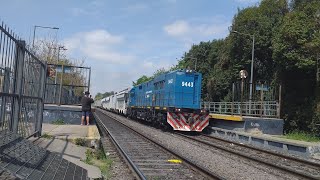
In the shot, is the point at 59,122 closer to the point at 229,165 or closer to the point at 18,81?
the point at 229,165

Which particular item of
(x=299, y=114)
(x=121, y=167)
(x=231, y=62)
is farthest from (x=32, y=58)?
(x=231, y=62)

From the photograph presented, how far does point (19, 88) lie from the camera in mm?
8688

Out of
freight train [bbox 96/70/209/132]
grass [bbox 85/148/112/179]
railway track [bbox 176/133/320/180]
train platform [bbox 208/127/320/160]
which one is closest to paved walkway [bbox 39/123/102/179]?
grass [bbox 85/148/112/179]

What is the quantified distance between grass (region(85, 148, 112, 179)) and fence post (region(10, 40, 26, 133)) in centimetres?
242

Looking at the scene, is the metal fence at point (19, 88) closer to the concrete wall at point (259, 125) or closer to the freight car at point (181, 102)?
the freight car at point (181, 102)

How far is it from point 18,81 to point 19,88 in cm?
23

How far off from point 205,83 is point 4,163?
5649 centimetres

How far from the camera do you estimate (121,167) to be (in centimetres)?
1111

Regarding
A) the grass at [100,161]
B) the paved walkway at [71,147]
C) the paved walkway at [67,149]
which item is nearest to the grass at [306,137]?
the paved walkway at [71,147]

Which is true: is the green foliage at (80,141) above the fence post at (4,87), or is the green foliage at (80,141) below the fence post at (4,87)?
below

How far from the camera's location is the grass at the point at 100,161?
10.3 m

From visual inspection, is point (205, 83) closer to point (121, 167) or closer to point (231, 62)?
point (231, 62)

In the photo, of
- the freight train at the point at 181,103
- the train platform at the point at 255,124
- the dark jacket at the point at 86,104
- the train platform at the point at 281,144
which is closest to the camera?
the train platform at the point at 281,144

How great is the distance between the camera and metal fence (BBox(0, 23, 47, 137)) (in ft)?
22.8
